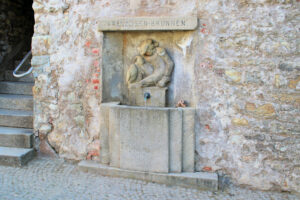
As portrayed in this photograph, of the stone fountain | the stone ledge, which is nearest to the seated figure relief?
Answer: the stone fountain

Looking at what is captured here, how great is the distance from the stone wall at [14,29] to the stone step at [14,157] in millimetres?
2536

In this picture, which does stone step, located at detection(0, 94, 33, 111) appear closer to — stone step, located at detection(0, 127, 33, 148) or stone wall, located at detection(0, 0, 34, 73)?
stone step, located at detection(0, 127, 33, 148)

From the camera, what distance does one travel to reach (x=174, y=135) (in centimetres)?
317

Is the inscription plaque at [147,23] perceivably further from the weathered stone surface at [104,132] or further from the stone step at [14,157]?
the stone step at [14,157]

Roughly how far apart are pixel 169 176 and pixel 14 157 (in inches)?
85.3

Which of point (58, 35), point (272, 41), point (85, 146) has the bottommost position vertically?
point (85, 146)

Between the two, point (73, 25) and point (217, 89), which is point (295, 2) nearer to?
point (217, 89)

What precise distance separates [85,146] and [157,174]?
114cm

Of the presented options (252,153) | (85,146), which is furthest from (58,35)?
(252,153)

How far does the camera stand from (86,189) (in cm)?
297

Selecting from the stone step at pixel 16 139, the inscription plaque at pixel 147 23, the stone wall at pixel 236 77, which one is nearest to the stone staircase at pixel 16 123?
the stone step at pixel 16 139

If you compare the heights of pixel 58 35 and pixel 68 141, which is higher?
pixel 58 35

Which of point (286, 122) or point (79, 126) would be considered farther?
→ point (79, 126)

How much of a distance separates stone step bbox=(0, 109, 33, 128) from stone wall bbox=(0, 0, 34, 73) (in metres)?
1.73
